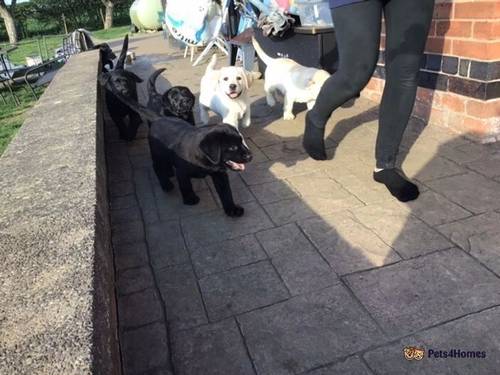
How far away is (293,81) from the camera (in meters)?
4.16

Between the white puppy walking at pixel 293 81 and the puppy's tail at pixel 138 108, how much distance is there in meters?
1.41

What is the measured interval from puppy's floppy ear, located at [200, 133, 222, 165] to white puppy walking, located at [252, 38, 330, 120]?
163 centimetres

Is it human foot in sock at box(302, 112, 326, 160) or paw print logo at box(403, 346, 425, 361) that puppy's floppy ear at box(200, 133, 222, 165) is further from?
paw print logo at box(403, 346, 425, 361)

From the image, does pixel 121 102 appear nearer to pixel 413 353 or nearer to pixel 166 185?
pixel 166 185

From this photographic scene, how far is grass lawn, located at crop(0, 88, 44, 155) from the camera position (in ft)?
18.2

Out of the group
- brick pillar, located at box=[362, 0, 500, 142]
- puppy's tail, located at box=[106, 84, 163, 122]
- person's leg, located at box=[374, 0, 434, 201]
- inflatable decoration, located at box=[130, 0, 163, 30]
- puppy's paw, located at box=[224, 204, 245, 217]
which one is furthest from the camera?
inflatable decoration, located at box=[130, 0, 163, 30]

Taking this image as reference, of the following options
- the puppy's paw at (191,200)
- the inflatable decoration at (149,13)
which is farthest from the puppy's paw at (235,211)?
the inflatable decoration at (149,13)

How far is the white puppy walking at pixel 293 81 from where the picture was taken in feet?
13.3

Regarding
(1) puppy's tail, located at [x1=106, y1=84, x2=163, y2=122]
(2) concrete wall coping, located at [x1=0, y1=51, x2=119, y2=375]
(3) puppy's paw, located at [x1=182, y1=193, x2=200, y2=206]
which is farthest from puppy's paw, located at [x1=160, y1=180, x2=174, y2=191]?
(2) concrete wall coping, located at [x1=0, y1=51, x2=119, y2=375]

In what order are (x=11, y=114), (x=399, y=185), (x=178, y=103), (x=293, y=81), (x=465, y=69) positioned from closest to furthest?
(x=399, y=185), (x=465, y=69), (x=178, y=103), (x=293, y=81), (x=11, y=114)

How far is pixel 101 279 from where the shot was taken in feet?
4.78

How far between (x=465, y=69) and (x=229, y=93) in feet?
5.84

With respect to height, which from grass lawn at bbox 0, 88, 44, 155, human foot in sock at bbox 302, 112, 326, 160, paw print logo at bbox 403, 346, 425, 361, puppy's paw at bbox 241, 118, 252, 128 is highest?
human foot in sock at bbox 302, 112, 326, 160

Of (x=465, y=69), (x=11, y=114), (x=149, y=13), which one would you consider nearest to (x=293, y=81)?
(x=465, y=69)
